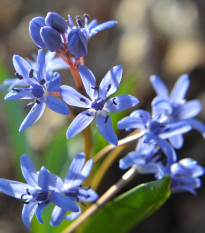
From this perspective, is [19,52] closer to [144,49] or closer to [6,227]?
[144,49]

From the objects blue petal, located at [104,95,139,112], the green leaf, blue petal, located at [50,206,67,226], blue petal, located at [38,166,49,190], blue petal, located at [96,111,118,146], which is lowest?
the green leaf

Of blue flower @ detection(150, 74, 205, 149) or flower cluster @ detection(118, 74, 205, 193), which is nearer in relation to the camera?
flower cluster @ detection(118, 74, 205, 193)

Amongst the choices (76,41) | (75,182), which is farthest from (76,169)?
(76,41)

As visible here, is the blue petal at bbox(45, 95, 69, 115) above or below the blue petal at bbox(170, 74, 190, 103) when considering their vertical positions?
above

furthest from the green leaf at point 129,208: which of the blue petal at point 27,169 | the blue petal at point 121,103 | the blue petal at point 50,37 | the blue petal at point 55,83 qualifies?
the blue petal at point 50,37

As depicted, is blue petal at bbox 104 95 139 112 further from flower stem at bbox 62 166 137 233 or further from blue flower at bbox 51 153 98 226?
flower stem at bbox 62 166 137 233

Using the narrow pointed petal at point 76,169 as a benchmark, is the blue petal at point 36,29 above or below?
above

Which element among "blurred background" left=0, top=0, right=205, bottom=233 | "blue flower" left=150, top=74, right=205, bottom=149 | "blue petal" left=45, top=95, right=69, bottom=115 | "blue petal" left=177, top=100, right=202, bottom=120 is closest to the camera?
"blue petal" left=45, top=95, right=69, bottom=115

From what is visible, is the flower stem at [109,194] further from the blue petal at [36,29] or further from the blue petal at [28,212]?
the blue petal at [36,29]

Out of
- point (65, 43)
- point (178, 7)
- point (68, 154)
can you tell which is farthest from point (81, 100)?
point (178, 7)

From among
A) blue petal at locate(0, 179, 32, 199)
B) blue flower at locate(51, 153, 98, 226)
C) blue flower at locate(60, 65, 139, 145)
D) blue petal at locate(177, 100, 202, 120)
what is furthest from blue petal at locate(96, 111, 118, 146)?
blue petal at locate(177, 100, 202, 120)
